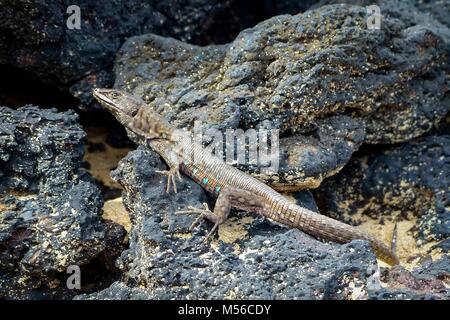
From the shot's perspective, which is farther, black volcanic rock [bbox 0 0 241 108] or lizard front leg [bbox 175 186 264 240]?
black volcanic rock [bbox 0 0 241 108]

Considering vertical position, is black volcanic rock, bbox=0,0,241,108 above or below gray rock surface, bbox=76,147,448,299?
above

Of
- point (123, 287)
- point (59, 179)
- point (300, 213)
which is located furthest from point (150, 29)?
point (123, 287)

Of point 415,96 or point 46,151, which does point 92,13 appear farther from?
point 415,96

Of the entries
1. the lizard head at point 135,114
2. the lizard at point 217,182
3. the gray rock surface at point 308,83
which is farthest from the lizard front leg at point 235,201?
the lizard head at point 135,114

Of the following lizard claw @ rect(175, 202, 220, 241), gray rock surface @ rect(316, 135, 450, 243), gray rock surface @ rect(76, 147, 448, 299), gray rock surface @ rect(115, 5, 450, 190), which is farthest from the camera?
gray rock surface @ rect(316, 135, 450, 243)

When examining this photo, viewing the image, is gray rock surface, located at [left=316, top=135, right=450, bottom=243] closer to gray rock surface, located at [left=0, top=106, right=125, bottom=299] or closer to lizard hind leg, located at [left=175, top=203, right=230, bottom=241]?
lizard hind leg, located at [left=175, top=203, right=230, bottom=241]

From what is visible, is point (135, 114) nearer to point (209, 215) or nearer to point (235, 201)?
point (235, 201)

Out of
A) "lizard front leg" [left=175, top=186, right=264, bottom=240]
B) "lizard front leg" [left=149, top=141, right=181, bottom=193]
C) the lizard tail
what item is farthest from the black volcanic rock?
the lizard tail

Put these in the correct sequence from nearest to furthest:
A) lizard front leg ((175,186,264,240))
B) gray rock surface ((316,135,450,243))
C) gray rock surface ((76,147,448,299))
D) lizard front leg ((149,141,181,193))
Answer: gray rock surface ((76,147,448,299)) < lizard front leg ((149,141,181,193)) < lizard front leg ((175,186,264,240)) < gray rock surface ((316,135,450,243))

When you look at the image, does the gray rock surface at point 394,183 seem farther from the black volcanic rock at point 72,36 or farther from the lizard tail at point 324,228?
the black volcanic rock at point 72,36
